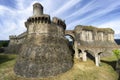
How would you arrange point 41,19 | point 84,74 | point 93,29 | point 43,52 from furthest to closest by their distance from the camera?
point 93,29 < point 41,19 < point 84,74 < point 43,52

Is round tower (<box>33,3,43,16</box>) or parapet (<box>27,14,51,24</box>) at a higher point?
round tower (<box>33,3,43,16</box>)

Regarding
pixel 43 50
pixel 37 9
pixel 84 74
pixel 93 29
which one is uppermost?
pixel 37 9

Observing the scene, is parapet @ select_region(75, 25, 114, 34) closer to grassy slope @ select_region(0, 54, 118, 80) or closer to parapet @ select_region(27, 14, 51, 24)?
grassy slope @ select_region(0, 54, 118, 80)

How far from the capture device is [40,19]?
1198 inches

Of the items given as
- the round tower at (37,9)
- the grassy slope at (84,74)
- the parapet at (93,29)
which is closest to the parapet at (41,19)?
the round tower at (37,9)

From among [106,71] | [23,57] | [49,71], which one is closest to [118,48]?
[106,71]

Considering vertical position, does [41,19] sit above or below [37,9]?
below

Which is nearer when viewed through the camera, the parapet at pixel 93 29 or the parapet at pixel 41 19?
the parapet at pixel 41 19

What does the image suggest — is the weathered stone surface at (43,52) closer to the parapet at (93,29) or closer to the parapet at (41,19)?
the parapet at (41,19)

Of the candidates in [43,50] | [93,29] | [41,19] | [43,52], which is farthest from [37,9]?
[93,29]

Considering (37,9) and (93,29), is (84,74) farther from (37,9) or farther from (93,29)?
(93,29)

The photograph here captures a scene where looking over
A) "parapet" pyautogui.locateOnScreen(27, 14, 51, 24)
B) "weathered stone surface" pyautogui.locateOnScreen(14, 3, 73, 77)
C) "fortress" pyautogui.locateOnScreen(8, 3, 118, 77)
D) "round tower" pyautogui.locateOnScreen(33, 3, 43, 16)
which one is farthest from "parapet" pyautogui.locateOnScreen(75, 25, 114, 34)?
"parapet" pyautogui.locateOnScreen(27, 14, 51, 24)

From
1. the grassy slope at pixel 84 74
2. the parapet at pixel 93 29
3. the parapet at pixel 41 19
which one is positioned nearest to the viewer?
the grassy slope at pixel 84 74

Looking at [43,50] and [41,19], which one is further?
[41,19]
